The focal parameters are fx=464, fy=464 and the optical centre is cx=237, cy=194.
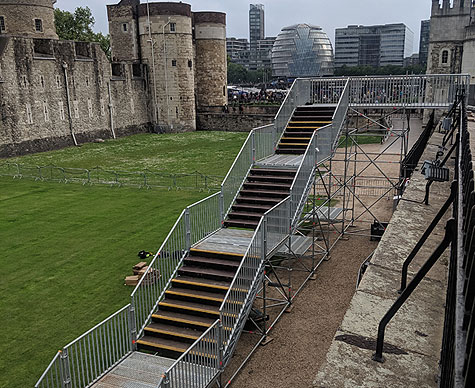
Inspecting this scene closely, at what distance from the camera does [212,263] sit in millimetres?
10078

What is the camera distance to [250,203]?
1248cm

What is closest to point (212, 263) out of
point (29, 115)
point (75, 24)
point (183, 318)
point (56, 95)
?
point (183, 318)

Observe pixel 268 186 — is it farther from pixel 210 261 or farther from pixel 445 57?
pixel 445 57

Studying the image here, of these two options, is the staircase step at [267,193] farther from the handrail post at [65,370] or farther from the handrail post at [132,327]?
the handrail post at [65,370]

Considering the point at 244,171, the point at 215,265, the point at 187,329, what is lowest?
the point at 187,329

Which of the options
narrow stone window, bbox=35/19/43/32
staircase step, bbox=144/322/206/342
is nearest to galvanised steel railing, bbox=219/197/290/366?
staircase step, bbox=144/322/206/342

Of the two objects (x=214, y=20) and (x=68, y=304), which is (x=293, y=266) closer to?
(x=68, y=304)

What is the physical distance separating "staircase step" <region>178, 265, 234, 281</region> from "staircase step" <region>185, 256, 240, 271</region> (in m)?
0.09

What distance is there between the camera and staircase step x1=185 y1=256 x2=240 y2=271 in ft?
32.6

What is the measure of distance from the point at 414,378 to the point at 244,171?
10075mm

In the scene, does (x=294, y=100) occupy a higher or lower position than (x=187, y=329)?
higher

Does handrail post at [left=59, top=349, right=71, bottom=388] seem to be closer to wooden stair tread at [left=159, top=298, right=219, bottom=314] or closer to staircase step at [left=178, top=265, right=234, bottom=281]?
wooden stair tread at [left=159, top=298, right=219, bottom=314]

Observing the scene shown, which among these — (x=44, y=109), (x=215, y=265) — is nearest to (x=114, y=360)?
(x=215, y=265)

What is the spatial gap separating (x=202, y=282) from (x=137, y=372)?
229 centimetres
